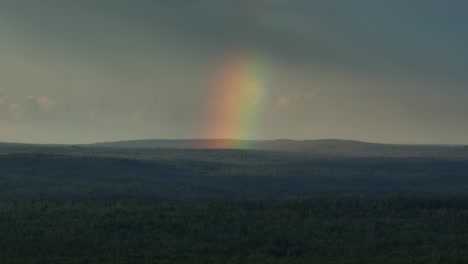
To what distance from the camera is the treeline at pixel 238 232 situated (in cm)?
5422

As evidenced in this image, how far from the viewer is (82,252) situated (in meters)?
54.7

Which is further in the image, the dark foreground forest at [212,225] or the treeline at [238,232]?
the dark foreground forest at [212,225]

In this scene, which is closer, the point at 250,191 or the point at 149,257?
the point at 149,257

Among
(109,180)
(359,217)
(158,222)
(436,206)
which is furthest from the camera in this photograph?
(109,180)

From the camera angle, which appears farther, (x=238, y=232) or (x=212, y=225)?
(x=212, y=225)

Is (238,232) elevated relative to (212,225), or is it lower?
lower

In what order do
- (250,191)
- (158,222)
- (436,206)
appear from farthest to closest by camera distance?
(250,191) → (436,206) → (158,222)

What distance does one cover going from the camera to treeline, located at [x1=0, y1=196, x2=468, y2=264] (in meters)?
54.2

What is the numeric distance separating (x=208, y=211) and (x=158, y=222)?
6686 mm

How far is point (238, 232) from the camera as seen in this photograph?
63.8 metres

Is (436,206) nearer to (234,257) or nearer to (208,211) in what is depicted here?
(208,211)

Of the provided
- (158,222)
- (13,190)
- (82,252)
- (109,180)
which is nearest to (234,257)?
(82,252)

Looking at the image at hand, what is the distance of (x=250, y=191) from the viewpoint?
108m

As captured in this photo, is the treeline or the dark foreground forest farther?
the dark foreground forest
